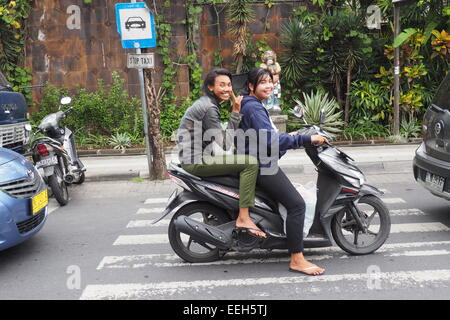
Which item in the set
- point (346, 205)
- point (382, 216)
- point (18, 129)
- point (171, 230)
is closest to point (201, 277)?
point (171, 230)

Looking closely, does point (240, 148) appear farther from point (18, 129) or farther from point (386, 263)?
point (18, 129)

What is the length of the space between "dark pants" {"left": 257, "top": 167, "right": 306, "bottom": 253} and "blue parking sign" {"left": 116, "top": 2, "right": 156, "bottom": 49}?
4.36 meters

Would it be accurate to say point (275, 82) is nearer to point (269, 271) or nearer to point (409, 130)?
point (409, 130)

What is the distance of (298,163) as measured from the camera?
29.3ft

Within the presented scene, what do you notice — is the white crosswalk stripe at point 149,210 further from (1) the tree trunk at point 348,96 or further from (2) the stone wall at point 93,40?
(1) the tree trunk at point 348,96

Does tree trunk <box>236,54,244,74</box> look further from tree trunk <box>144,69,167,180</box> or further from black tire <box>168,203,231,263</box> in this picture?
black tire <box>168,203,231,263</box>

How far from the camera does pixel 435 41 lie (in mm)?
10602

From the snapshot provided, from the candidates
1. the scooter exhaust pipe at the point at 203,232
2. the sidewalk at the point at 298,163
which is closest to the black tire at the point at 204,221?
the scooter exhaust pipe at the point at 203,232

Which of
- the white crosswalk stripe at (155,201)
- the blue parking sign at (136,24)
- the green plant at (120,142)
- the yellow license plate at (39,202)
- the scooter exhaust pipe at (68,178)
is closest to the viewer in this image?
the yellow license plate at (39,202)

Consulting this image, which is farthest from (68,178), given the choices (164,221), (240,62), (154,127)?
(240,62)

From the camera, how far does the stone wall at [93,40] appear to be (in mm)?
11344

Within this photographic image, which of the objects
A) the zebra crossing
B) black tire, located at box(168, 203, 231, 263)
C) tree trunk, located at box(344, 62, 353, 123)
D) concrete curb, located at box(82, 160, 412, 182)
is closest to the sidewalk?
concrete curb, located at box(82, 160, 412, 182)

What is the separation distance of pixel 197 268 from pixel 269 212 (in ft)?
2.70

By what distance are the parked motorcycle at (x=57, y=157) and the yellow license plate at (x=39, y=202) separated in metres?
1.73
